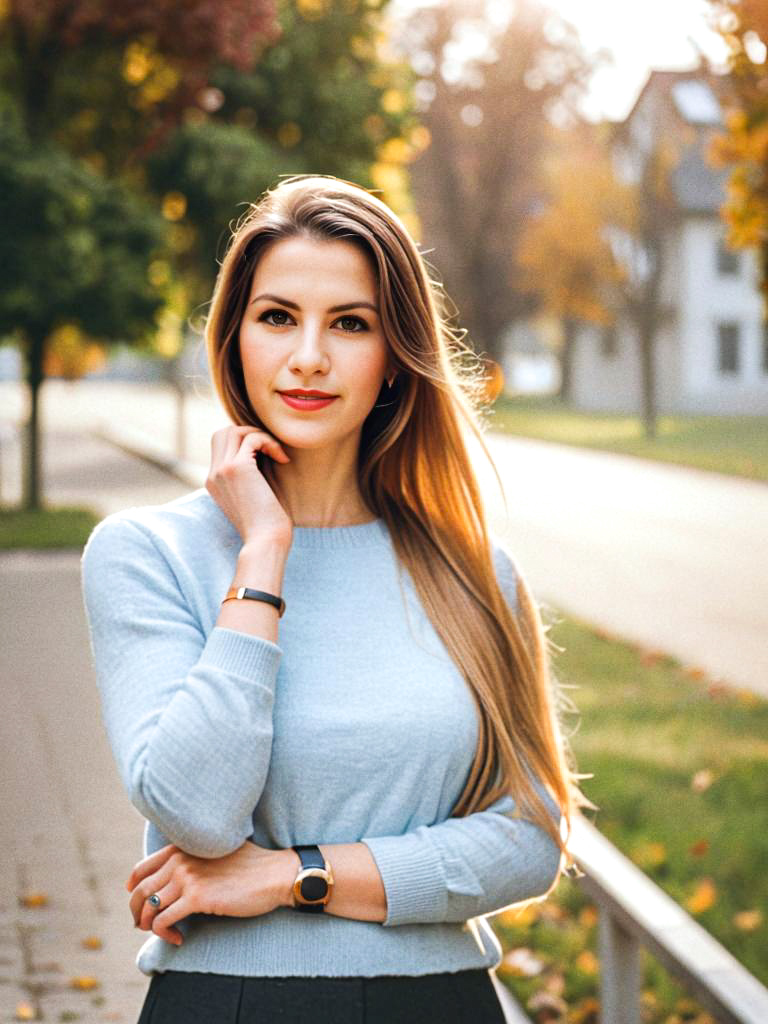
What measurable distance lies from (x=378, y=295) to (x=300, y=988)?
1.09 metres

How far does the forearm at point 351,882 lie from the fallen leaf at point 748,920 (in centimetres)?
327

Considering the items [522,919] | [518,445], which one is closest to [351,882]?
[522,919]

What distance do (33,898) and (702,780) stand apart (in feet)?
10.2

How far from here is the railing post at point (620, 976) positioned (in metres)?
3.81

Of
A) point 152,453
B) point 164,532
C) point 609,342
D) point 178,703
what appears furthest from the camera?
point 609,342

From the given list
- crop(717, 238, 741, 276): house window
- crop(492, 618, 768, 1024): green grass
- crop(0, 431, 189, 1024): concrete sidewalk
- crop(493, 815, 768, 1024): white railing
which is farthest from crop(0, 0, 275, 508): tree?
crop(717, 238, 741, 276): house window

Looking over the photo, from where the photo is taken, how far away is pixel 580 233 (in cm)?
3944

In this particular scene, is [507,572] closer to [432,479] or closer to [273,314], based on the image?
[432,479]

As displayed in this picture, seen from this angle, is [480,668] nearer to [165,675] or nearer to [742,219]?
[165,675]

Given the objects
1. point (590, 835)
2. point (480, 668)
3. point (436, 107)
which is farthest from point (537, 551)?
point (436, 107)

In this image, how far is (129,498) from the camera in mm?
20516

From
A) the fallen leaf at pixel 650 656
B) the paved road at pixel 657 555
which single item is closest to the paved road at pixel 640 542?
the paved road at pixel 657 555

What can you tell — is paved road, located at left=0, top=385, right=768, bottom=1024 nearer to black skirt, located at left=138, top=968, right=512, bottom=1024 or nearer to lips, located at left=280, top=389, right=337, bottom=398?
black skirt, located at left=138, top=968, right=512, bottom=1024

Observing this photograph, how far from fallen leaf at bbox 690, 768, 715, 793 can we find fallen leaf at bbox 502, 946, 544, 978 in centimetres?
178
